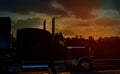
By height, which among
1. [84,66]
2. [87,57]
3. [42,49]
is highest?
[42,49]

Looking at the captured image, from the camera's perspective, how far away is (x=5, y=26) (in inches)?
1034

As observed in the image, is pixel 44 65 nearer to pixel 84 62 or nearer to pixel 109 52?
pixel 84 62

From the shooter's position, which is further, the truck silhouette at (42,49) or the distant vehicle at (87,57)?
the distant vehicle at (87,57)

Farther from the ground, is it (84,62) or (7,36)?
(7,36)

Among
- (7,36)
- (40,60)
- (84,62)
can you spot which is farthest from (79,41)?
(7,36)

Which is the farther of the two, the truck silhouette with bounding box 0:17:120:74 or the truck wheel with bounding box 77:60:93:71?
the truck wheel with bounding box 77:60:93:71

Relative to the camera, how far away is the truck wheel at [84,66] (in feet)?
93.2

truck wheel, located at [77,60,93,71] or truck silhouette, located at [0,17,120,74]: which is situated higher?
truck silhouette, located at [0,17,120,74]

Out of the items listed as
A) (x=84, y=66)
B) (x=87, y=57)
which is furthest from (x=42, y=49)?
A: (x=87, y=57)

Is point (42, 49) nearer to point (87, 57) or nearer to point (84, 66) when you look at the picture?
point (84, 66)

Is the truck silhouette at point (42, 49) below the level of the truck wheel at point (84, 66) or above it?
above

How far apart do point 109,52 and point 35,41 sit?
→ 837cm

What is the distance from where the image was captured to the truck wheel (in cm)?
2842

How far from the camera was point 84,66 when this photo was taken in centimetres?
2855
